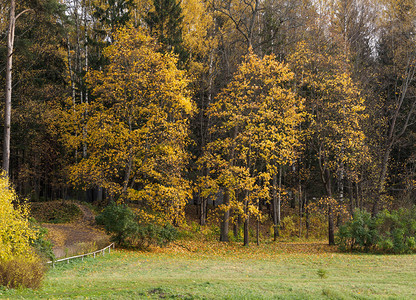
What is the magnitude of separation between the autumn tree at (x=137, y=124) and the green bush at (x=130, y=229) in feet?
2.77

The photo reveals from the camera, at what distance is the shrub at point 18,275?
28.7ft

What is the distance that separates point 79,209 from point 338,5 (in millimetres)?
22379

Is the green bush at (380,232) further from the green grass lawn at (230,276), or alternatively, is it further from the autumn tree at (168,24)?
the autumn tree at (168,24)

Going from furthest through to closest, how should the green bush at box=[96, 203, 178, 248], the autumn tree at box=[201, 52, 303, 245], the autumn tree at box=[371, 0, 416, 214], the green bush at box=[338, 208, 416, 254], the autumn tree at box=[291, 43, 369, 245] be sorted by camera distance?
1. the autumn tree at box=[371, 0, 416, 214]
2. the autumn tree at box=[291, 43, 369, 245]
3. the autumn tree at box=[201, 52, 303, 245]
4. the green bush at box=[338, 208, 416, 254]
5. the green bush at box=[96, 203, 178, 248]

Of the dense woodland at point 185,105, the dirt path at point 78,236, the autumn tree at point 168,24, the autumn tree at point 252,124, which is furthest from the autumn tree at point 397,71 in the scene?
the dirt path at point 78,236

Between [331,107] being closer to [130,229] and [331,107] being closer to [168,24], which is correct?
[168,24]

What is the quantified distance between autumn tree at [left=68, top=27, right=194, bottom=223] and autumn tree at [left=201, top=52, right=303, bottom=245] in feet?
6.85

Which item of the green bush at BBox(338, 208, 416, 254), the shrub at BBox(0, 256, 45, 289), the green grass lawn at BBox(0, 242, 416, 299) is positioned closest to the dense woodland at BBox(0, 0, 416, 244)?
the green bush at BBox(338, 208, 416, 254)

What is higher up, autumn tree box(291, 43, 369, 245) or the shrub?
autumn tree box(291, 43, 369, 245)

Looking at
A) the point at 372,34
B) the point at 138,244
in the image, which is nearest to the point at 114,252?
the point at 138,244

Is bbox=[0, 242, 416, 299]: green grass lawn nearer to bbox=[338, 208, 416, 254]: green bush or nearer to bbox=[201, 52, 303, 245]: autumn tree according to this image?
bbox=[338, 208, 416, 254]: green bush

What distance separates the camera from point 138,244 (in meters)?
19.1

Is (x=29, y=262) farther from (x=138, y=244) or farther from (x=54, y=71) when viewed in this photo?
(x=54, y=71)

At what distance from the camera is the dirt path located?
50.0 ft
